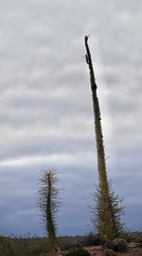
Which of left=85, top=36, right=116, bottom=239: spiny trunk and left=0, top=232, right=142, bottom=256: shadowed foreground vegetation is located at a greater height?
left=85, top=36, right=116, bottom=239: spiny trunk

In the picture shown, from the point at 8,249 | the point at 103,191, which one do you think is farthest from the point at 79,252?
the point at 103,191

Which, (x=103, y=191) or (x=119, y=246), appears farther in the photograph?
(x=103, y=191)

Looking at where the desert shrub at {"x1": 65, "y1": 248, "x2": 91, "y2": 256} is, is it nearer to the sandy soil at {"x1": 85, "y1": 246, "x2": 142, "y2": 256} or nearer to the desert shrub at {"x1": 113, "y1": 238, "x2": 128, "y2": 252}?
the sandy soil at {"x1": 85, "y1": 246, "x2": 142, "y2": 256}

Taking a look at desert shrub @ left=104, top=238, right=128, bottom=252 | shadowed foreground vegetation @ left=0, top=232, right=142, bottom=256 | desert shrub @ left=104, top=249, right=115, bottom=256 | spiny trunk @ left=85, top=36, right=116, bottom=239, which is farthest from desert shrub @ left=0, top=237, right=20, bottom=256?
spiny trunk @ left=85, top=36, right=116, bottom=239

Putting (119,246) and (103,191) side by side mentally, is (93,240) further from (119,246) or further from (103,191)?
(103,191)

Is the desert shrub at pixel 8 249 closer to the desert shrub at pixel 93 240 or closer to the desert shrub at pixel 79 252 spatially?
the desert shrub at pixel 79 252

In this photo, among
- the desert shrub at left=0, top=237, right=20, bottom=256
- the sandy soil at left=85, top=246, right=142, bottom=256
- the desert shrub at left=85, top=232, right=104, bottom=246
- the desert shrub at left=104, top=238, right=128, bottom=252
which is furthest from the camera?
the desert shrub at left=85, top=232, right=104, bottom=246

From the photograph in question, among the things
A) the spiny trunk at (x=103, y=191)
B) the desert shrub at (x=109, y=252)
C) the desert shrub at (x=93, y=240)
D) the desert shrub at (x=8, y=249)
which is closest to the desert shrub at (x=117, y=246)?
the desert shrub at (x=109, y=252)

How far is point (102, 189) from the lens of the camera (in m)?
27.3

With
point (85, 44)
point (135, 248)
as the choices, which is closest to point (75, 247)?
point (135, 248)

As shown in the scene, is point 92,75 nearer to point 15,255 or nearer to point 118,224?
point 118,224

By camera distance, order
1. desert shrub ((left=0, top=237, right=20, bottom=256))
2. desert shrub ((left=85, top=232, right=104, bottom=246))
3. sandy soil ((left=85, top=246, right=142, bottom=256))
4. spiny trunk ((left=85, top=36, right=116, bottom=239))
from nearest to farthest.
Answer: desert shrub ((left=0, top=237, right=20, bottom=256)) < sandy soil ((left=85, top=246, right=142, bottom=256)) < desert shrub ((left=85, top=232, right=104, bottom=246)) < spiny trunk ((left=85, top=36, right=116, bottom=239))

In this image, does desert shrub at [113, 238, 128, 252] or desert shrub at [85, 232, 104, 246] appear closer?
desert shrub at [113, 238, 128, 252]

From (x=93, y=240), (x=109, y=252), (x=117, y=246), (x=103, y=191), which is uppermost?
(x=103, y=191)
